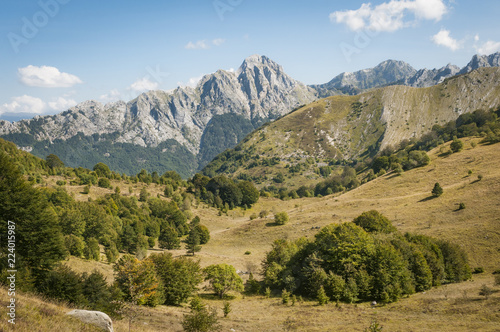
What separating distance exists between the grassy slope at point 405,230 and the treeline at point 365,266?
2426 mm

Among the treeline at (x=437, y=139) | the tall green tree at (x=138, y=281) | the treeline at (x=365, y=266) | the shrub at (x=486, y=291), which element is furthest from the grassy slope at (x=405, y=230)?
the treeline at (x=437, y=139)

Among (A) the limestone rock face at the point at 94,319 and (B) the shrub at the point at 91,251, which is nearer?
(A) the limestone rock face at the point at 94,319

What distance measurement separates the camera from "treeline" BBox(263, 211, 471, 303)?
41250 millimetres

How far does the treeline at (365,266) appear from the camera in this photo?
41.2 metres

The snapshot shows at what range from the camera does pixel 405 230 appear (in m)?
63.4

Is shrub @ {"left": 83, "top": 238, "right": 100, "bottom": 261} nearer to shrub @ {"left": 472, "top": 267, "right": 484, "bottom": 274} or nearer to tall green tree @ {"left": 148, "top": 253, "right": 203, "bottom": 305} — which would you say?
tall green tree @ {"left": 148, "top": 253, "right": 203, "bottom": 305}

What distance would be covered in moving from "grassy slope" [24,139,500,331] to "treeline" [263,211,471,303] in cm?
243

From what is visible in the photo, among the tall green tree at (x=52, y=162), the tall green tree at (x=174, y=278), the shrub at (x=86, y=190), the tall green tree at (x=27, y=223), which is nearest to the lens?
the tall green tree at (x=27, y=223)

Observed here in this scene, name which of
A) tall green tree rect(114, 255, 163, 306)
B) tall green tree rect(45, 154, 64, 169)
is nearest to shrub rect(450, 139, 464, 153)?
tall green tree rect(114, 255, 163, 306)

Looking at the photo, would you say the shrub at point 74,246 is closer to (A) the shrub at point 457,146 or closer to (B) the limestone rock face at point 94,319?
(B) the limestone rock face at point 94,319

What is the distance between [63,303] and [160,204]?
86.7 meters

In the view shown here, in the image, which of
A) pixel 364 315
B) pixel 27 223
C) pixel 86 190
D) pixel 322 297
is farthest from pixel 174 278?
pixel 86 190

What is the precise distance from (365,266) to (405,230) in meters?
26.5

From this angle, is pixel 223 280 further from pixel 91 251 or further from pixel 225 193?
pixel 225 193
